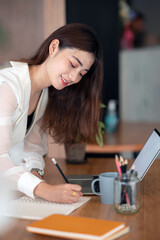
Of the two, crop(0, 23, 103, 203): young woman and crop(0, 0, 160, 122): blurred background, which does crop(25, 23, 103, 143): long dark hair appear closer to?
crop(0, 23, 103, 203): young woman

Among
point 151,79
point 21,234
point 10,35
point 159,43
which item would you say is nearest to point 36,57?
point 21,234

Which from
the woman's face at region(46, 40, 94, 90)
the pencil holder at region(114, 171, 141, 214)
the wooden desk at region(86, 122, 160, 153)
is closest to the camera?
the pencil holder at region(114, 171, 141, 214)

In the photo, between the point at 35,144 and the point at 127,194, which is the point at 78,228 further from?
the point at 35,144

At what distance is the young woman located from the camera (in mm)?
1342

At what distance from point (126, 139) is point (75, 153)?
0.91 m

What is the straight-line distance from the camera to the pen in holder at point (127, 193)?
1144mm

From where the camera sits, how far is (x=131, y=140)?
2.70 metres

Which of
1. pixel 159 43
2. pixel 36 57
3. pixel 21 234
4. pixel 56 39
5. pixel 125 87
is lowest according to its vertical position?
pixel 125 87

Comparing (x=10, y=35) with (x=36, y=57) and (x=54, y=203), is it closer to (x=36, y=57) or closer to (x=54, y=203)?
(x=36, y=57)

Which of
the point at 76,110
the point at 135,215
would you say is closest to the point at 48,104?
the point at 76,110

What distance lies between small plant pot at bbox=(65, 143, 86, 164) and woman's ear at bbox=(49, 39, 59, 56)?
0.49 metres

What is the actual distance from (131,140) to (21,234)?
1750 millimetres

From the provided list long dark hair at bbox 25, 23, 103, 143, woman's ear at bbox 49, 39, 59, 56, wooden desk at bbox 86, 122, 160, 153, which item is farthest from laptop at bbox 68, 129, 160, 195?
wooden desk at bbox 86, 122, 160, 153

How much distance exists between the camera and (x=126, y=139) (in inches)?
108
